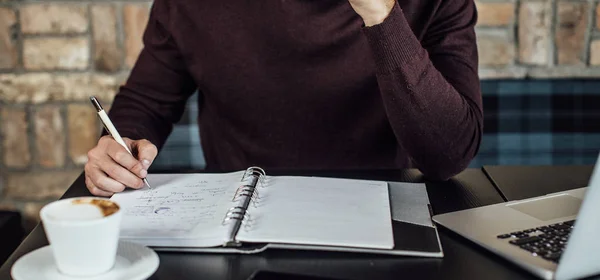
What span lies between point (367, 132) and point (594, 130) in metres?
0.69

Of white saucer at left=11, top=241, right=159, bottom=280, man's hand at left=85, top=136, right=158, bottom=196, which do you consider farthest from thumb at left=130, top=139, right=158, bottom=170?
white saucer at left=11, top=241, right=159, bottom=280

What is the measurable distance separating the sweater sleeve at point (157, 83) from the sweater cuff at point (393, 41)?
0.50 m

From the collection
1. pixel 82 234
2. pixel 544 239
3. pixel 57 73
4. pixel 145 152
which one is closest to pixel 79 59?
pixel 57 73

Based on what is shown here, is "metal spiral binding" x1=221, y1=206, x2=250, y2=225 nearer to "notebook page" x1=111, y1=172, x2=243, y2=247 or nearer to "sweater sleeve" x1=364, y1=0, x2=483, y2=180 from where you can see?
"notebook page" x1=111, y1=172, x2=243, y2=247

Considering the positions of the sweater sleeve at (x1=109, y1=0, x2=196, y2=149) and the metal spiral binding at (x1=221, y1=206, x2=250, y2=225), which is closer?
the metal spiral binding at (x1=221, y1=206, x2=250, y2=225)

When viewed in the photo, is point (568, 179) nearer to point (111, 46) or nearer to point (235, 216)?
point (235, 216)

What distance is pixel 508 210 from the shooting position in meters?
0.94

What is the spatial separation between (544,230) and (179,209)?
1.44 feet

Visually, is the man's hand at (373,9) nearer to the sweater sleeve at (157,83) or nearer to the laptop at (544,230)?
the laptop at (544,230)

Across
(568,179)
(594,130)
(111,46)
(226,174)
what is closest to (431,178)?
(568,179)

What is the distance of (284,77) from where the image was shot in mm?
1374

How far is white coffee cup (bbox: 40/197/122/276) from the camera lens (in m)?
0.68

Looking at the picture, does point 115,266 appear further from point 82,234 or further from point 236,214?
point 236,214

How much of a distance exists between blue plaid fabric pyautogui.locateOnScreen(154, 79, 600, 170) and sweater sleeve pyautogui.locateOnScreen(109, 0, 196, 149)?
0.32 m
